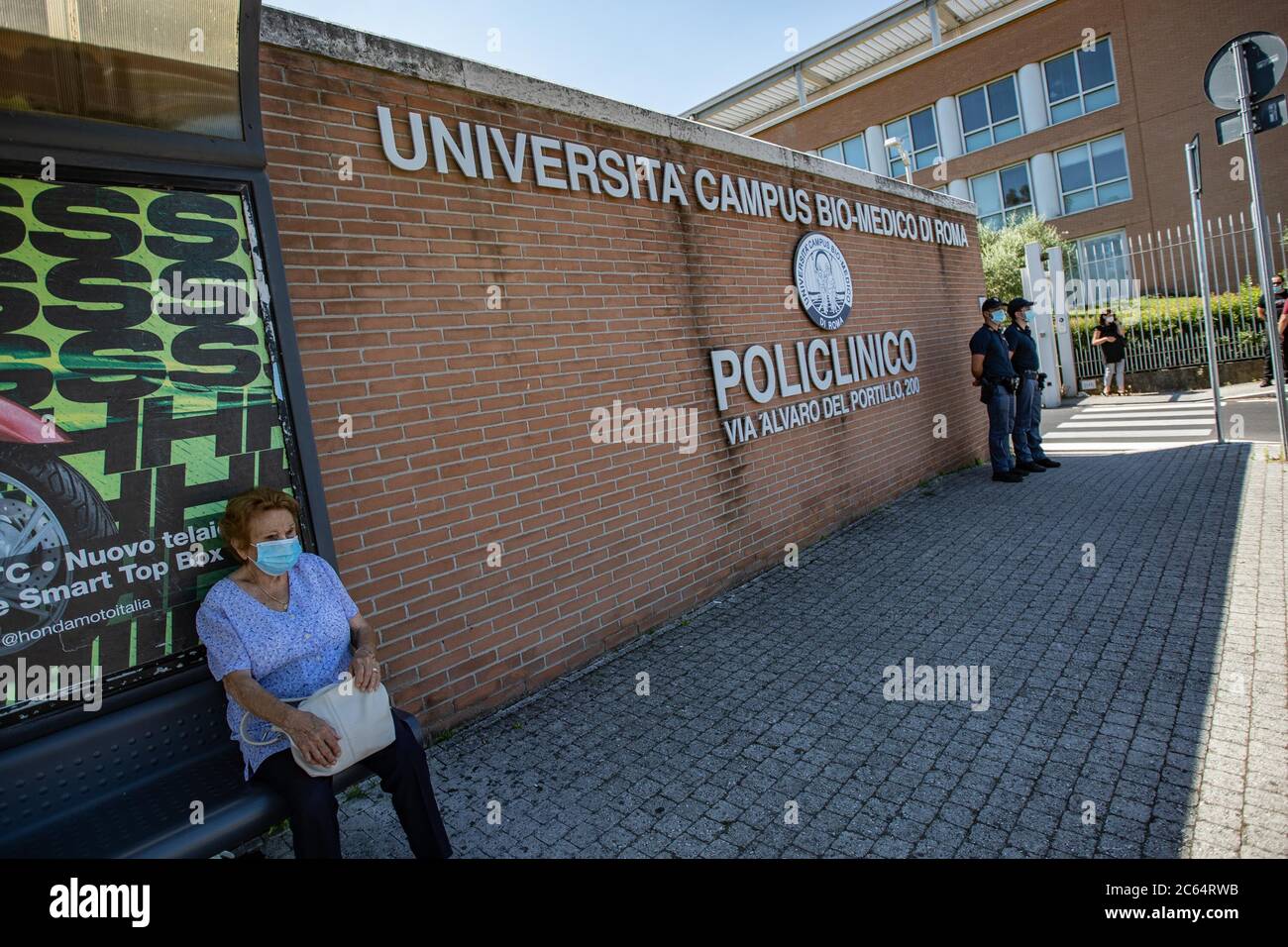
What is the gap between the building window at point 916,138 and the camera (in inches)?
1038

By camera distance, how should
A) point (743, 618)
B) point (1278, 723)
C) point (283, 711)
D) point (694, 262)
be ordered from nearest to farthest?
point (283, 711) < point (1278, 723) < point (743, 618) < point (694, 262)

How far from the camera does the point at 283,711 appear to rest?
2410 millimetres

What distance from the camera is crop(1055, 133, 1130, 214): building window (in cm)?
2309

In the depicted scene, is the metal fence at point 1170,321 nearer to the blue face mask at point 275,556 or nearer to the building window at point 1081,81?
the building window at point 1081,81

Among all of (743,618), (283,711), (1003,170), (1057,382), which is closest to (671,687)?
(743,618)

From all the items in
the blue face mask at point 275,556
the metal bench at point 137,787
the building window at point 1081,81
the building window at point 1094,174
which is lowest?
the metal bench at point 137,787

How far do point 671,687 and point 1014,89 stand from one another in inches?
1088

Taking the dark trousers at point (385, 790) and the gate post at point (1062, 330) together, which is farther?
the gate post at point (1062, 330)

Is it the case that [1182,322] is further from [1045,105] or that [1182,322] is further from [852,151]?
[852,151]

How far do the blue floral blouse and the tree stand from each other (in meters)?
22.6

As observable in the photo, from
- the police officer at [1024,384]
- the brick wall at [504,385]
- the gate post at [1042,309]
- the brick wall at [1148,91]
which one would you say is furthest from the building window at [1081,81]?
the brick wall at [504,385]

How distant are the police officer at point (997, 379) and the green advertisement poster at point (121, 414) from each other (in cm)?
736

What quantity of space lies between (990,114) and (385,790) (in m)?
29.2
